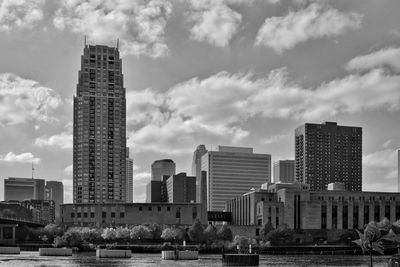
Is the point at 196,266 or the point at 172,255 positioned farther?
the point at 172,255

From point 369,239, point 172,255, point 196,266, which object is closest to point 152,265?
point 196,266

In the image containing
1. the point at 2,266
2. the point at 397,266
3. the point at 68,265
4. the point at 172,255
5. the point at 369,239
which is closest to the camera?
the point at 397,266

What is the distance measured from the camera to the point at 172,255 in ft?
587

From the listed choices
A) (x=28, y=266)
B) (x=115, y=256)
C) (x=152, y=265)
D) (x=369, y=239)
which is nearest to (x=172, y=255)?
(x=115, y=256)

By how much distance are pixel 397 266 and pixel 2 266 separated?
232ft

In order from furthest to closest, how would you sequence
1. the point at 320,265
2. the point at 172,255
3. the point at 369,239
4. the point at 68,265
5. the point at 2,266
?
the point at 172,255 → the point at 320,265 → the point at 68,265 → the point at 2,266 → the point at 369,239

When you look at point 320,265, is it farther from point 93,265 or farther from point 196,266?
point 93,265

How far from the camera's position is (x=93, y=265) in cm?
14412

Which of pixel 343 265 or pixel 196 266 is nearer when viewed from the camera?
pixel 196 266

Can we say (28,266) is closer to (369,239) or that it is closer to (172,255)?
(172,255)

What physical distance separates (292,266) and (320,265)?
6727 millimetres

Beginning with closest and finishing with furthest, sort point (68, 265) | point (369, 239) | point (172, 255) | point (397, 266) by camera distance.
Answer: point (397, 266), point (369, 239), point (68, 265), point (172, 255)

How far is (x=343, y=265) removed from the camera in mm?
155750

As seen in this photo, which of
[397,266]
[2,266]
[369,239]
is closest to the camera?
[397,266]
